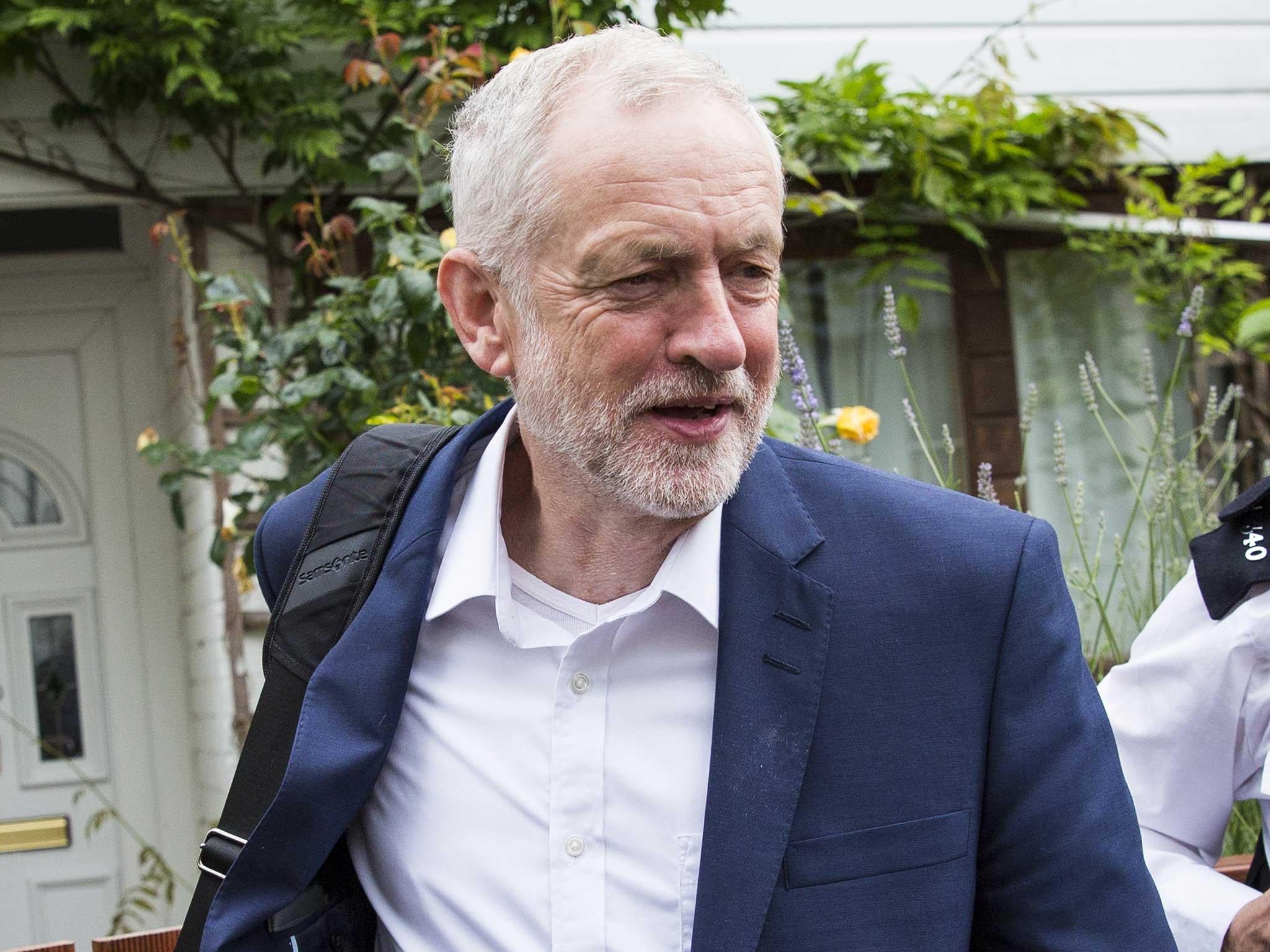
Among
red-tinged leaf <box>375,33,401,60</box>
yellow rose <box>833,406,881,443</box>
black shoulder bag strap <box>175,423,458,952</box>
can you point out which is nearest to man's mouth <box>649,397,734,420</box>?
black shoulder bag strap <box>175,423,458,952</box>

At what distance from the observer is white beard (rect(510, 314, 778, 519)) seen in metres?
1.52

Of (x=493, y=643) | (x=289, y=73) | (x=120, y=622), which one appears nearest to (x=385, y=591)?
(x=493, y=643)

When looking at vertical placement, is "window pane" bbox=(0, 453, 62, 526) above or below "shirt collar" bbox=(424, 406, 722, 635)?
below

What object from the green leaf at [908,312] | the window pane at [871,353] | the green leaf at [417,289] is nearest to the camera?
the green leaf at [417,289]

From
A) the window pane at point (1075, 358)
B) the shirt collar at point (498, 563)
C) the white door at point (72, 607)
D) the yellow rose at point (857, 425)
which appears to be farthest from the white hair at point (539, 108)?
the window pane at point (1075, 358)

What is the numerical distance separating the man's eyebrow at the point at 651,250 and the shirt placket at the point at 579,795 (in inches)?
16.0

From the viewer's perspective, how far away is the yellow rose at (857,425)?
2840 mm

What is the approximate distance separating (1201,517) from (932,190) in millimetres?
2163

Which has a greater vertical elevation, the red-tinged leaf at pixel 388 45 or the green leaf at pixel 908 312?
the red-tinged leaf at pixel 388 45

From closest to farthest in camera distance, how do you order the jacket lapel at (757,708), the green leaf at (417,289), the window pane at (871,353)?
the jacket lapel at (757,708) < the green leaf at (417,289) < the window pane at (871,353)

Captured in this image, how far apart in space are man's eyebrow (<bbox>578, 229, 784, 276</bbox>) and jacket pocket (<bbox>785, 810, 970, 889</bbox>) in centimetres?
63

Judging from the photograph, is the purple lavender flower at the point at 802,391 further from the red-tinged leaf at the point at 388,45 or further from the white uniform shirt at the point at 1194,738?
the red-tinged leaf at the point at 388,45

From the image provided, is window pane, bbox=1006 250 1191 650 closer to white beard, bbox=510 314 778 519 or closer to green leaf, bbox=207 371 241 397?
green leaf, bbox=207 371 241 397

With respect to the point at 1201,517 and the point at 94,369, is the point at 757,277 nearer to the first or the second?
the point at 1201,517
